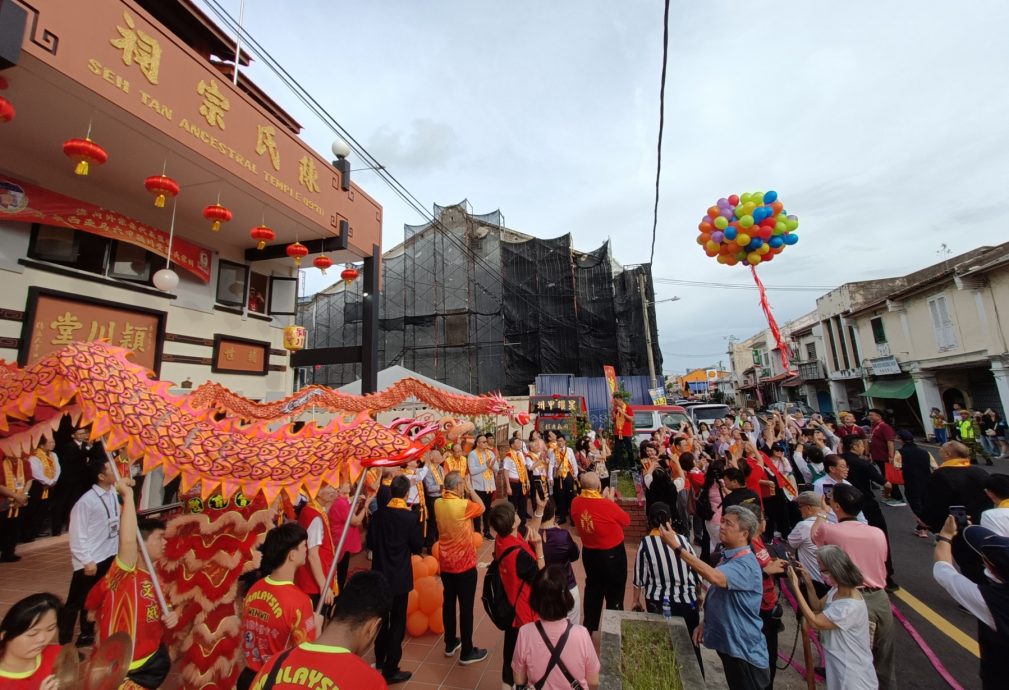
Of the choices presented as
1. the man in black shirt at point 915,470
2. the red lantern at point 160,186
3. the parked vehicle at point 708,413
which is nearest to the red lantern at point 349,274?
the red lantern at point 160,186

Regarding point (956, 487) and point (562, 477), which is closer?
point (956, 487)

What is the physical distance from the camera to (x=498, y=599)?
10.00 ft

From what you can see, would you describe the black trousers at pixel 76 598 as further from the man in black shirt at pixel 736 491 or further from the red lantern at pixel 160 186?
the man in black shirt at pixel 736 491

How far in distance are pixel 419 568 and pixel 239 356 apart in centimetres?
648

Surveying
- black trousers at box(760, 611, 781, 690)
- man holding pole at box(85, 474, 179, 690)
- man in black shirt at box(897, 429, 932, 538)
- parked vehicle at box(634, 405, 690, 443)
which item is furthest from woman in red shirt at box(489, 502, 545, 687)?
parked vehicle at box(634, 405, 690, 443)

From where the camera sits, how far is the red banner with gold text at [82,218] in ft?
18.2

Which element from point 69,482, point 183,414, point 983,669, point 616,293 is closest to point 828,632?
point 983,669

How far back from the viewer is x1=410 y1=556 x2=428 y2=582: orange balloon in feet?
14.5

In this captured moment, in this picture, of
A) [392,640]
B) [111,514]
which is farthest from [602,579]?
[111,514]

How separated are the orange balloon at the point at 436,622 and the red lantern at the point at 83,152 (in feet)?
18.0

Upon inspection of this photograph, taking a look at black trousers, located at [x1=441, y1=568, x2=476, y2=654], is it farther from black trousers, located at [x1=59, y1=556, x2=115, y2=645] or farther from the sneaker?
black trousers, located at [x1=59, y1=556, x2=115, y2=645]

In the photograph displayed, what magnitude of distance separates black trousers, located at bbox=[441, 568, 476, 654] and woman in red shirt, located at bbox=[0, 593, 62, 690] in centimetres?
251

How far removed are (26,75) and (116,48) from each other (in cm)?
91

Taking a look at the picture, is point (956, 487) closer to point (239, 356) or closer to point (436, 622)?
point (436, 622)
